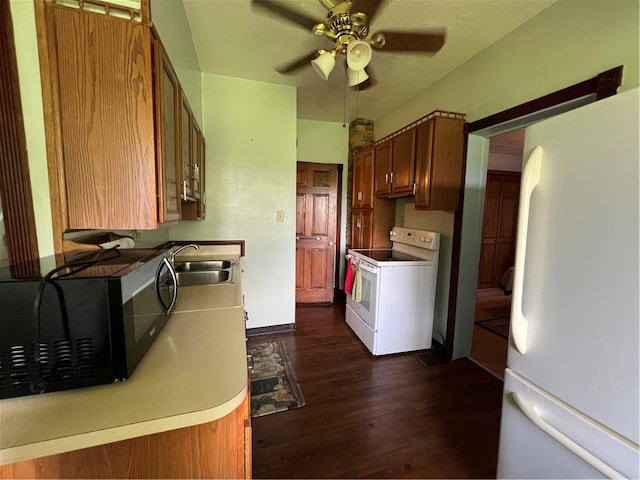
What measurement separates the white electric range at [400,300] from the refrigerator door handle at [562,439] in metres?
1.50

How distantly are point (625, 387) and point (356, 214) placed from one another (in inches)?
127

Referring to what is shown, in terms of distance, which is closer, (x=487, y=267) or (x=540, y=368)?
(x=540, y=368)

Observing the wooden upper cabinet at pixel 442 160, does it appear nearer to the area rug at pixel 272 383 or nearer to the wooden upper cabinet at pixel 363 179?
the wooden upper cabinet at pixel 363 179

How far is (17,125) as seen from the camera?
3.03 ft

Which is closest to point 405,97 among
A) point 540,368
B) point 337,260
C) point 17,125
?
point 337,260

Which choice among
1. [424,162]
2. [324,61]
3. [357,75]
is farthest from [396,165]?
[324,61]

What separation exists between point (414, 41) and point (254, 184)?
6.08 ft

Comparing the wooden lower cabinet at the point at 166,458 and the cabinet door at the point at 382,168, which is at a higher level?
the cabinet door at the point at 382,168

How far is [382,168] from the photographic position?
10.3 ft

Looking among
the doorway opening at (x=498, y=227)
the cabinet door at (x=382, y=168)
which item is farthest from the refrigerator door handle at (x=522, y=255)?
the doorway opening at (x=498, y=227)

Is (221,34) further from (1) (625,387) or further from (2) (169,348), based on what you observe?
(1) (625,387)

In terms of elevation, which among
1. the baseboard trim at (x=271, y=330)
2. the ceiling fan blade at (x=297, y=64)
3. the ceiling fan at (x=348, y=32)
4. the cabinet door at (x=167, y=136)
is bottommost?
the baseboard trim at (x=271, y=330)

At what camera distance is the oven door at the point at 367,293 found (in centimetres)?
257

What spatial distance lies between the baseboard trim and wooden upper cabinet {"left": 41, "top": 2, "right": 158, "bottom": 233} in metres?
2.24
